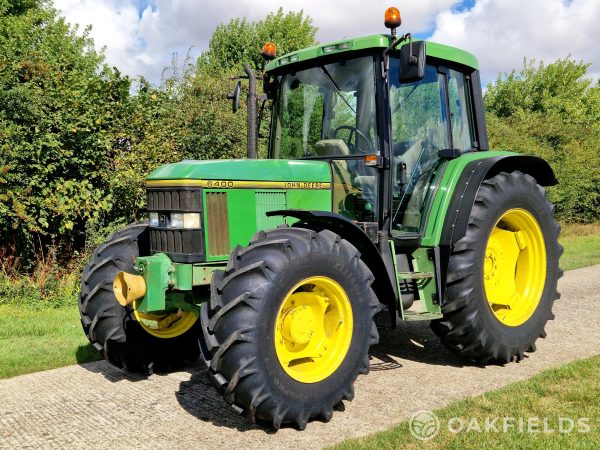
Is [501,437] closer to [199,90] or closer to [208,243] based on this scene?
[208,243]

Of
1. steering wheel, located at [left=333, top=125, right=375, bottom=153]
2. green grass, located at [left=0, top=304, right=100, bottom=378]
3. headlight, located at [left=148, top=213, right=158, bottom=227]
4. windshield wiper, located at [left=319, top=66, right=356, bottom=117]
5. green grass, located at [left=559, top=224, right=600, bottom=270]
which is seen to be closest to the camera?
headlight, located at [left=148, top=213, right=158, bottom=227]

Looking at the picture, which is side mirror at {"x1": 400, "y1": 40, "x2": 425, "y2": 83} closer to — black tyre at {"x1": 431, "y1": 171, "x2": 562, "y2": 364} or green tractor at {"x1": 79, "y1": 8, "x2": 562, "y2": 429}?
green tractor at {"x1": 79, "y1": 8, "x2": 562, "y2": 429}

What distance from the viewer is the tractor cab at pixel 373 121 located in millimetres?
4672

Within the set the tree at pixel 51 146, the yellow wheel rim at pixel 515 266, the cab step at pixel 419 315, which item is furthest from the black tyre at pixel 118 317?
the tree at pixel 51 146

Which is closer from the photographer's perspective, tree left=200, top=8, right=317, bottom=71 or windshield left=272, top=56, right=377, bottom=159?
windshield left=272, top=56, right=377, bottom=159

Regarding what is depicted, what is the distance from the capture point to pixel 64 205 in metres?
7.96

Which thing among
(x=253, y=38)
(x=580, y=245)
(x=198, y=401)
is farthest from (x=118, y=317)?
(x=253, y=38)

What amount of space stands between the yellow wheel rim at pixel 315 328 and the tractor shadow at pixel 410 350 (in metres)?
1.02

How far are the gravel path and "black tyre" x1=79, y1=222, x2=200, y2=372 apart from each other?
18cm

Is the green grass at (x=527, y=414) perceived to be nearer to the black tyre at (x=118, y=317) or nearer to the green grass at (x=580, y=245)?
the black tyre at (x=118, y=317)

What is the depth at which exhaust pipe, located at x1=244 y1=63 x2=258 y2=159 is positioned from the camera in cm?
504

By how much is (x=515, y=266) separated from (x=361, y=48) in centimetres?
240

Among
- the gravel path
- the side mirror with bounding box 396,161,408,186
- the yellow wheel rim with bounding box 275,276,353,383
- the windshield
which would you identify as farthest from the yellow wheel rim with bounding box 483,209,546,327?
the yellow wheel rim with bounding box 275,276,353,383

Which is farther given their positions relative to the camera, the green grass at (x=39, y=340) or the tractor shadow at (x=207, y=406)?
the green grass at (x=39, y=340)
